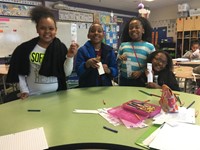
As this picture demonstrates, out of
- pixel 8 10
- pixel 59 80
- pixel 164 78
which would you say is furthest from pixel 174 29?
pixel 59 80

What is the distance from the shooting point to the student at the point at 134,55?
1.66 metres

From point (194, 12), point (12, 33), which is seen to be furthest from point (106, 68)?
point (194, 12)

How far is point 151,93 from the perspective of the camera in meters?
1.32

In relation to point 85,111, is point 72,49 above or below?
above

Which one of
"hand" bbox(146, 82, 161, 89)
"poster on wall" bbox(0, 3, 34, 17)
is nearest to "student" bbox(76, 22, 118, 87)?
"hand" bbox(146, 82, 161, 89)

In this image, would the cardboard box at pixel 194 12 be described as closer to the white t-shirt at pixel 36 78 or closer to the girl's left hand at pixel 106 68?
the girl's left hand at pixel 106 68

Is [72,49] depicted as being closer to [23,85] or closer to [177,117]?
[23,85]

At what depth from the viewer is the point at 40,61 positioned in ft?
4.42

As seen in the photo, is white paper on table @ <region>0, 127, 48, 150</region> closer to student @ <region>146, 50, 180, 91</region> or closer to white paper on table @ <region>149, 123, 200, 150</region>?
white paper on table @ <region>149, 123, 200, 150</region>

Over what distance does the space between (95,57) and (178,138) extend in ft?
3.23

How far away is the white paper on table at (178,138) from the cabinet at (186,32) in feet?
20.4

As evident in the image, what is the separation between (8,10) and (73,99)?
429 centimetres

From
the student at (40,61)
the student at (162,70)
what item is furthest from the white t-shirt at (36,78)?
the student at (162,70)

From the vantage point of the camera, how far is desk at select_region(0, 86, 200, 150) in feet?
2.49
